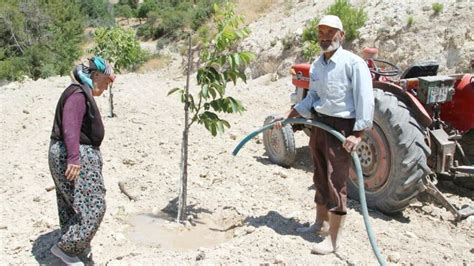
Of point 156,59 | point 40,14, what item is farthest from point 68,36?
point 156,59

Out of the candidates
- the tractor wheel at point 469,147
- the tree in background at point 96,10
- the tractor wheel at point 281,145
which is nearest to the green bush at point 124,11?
the tree in background at point 96,10

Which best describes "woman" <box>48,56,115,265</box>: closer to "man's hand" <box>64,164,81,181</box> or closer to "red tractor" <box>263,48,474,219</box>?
"man's hand" <box>64,164,81,181</box>

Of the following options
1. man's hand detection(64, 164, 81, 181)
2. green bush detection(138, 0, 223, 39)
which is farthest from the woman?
green bush detection(138, 0, 223, 39)

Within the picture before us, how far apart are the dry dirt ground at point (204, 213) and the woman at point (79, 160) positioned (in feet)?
1.35

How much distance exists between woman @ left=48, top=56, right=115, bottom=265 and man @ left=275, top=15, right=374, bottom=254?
153cm

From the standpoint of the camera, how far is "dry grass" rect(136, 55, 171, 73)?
22.7 m

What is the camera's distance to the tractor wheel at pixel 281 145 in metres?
6.00

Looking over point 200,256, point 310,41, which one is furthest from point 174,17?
point 200,256

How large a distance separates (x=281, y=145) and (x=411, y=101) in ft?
5.92

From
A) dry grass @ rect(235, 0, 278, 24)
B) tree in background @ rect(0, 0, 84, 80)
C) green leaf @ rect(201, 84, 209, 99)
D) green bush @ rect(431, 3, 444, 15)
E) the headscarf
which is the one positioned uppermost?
the headscarf

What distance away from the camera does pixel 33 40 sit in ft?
94.1

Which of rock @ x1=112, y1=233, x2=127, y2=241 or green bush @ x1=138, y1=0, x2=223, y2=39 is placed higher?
rock @ x1=112, y1=233, x2=127, y2=241

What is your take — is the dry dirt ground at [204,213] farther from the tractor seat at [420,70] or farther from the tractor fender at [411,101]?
the tractor seat at [420,70]

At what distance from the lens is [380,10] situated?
1283 centimetres
